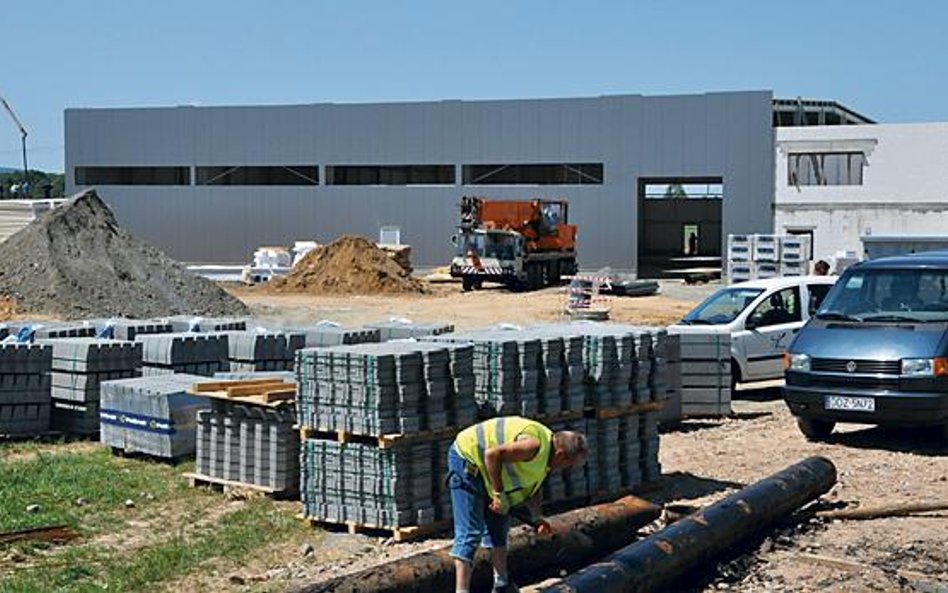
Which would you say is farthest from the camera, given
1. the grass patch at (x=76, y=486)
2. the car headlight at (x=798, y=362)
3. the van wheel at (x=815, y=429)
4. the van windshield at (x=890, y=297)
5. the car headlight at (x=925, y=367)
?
the van wheel at (x=815, y=429)

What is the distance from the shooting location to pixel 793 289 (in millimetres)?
18297

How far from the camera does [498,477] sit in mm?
7477

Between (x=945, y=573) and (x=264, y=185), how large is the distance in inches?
1905

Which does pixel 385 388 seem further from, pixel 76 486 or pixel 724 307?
pixel 724 307

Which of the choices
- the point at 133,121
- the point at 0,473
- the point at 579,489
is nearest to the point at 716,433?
the point at 579,489

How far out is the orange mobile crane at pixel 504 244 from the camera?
43.3m

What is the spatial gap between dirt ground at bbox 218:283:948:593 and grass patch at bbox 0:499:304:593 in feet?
1.37

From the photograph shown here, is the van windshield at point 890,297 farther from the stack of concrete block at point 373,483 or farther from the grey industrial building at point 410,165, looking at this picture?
the grey industrial building at point 410,165

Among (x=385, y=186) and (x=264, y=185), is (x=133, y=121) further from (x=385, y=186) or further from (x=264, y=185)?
(x=385, y=186)

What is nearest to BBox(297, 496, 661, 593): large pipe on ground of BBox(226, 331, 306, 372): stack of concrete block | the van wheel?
the van wheel

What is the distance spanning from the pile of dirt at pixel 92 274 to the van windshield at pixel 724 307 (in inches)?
652

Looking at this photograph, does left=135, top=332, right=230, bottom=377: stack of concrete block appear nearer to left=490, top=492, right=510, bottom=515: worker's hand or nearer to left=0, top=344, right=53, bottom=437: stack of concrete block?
left=0, top=344, right=53, bottom=437: stack of concrete block

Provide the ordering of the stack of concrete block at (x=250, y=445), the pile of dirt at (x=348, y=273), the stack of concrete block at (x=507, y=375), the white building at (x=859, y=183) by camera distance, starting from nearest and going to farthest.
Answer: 1. the stack of concrete block at (x=507, y=375)
2. the stack of concrete block at (x=250, y=445)
3. the pile of dirt at (x=348, y=273)
4. the white building at (x=859, y=183)

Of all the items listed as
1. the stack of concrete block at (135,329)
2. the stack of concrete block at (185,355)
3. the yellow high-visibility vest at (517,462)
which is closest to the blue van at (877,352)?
the stack of concrete block at (185,355)
